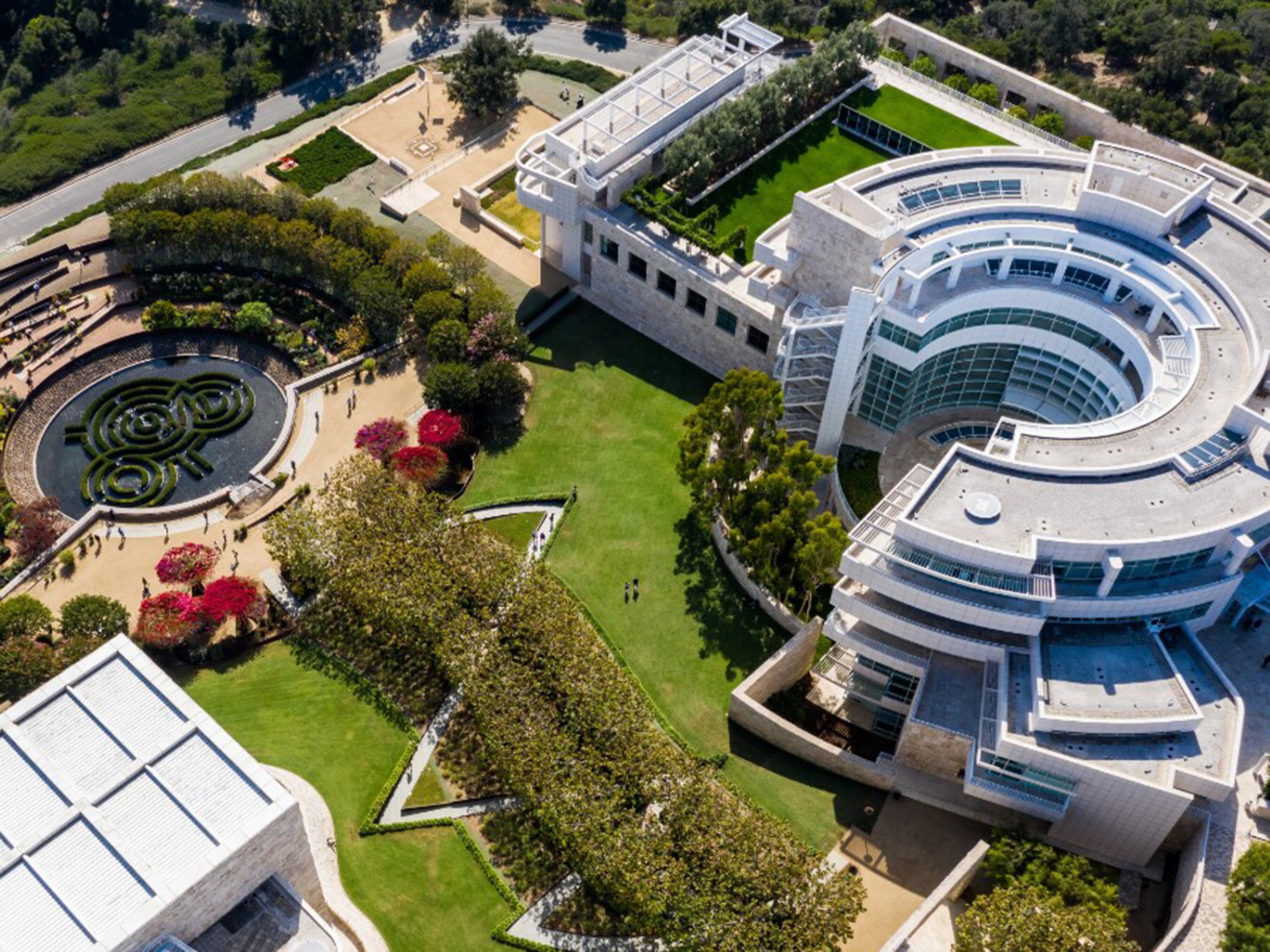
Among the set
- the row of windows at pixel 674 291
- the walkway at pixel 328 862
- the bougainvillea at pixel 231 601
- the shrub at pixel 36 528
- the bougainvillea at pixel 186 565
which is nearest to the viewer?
the walkway at pixel 328 862

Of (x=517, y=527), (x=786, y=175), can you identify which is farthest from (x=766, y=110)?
(x=517, y=527)

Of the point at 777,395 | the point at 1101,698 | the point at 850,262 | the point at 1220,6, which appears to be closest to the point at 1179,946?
the point at 1101,698

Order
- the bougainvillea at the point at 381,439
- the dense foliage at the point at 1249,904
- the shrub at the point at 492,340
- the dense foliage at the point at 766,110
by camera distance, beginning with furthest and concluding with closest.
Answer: the dense foliage at the point at 766,110, the shrub at the point at 492,340, the bougainvillea at the point at 381,439, the dense foliage at the point at 1249,904

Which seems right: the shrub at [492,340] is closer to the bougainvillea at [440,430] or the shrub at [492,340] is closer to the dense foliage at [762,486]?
the bougainvillea at [440,430]

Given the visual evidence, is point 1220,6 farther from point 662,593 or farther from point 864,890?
point 864,890

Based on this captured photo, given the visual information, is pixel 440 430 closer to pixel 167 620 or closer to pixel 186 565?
pixel 186 565

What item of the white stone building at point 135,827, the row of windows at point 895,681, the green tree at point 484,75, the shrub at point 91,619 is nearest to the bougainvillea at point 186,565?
the shrub at point 91,619

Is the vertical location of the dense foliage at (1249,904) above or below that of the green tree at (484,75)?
below

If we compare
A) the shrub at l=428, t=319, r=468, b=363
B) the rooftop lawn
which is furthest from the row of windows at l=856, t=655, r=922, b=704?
the shrub at l=428, t=319, r=468, b=363
